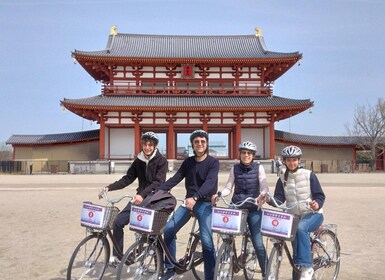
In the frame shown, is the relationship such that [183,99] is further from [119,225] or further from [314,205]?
[314,205]

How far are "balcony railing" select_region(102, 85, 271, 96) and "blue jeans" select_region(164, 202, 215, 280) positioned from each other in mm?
26065

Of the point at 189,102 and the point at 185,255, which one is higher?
the point at 189,102

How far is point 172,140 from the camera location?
97.0 ft

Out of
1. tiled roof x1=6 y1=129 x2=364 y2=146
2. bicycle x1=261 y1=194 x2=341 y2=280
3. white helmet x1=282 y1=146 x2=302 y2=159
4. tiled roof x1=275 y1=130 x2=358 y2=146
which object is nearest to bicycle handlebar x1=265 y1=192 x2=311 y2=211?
bicycle x1=261 y1=194 x2=341 y2=280

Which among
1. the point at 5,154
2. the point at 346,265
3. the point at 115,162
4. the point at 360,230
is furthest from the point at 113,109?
the point at 5,154

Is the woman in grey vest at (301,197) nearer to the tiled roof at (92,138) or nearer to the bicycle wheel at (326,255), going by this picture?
the bicycle wheel at (326,255)

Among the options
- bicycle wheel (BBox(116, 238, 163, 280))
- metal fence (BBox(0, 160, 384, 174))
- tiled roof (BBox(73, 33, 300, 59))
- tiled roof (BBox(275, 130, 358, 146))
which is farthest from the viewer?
tiled roof (BBox(275, 130, 358, 146))

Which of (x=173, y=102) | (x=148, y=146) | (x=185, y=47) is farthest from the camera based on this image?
(x=185, y=47)

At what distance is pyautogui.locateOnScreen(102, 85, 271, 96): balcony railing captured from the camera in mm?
30000

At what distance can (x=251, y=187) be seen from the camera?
4.51 metres

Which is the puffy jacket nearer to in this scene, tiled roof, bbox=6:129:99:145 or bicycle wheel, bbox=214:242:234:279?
bicycle wheel, bbox=214:242:234:279

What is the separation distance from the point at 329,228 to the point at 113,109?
24.6 metres

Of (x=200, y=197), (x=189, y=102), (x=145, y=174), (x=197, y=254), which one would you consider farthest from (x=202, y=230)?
(x=189, y=102)

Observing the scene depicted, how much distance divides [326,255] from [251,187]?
47.6 inches
